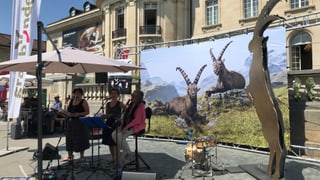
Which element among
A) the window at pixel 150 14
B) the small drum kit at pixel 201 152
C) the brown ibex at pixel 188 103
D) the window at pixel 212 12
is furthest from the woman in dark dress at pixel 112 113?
the window at pixel 150 14

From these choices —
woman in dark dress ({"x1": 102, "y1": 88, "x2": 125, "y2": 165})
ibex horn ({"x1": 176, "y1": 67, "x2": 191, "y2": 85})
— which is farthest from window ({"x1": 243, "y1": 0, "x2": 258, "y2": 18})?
woman in dark dress ({"x1": 102, "y1": 88, "x2": 125, "y2": 165})

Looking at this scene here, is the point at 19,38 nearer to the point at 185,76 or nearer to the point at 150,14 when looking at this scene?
the point at 185,76

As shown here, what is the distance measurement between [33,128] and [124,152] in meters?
7.40

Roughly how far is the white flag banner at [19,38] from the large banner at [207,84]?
447 cm

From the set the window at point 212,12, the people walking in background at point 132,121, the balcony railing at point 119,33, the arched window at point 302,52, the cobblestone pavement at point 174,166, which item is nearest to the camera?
the cobblestone pavement at point 174,166

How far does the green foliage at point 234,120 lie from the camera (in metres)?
8.23

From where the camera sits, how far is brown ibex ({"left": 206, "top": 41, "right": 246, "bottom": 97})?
9156 mm

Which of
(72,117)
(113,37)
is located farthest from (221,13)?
(72,117)

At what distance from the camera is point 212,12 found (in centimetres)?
2497

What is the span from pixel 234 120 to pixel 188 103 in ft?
5.90

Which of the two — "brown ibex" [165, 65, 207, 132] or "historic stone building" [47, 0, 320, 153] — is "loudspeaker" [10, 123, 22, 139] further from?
"historic stone building" [47, 0, 320, 153]

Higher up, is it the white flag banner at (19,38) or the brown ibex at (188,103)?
the white flag banner at (19,38)

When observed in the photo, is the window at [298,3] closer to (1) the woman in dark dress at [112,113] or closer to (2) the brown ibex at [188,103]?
(2) the brown ibex at [188,103]

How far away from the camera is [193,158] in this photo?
650 centimetres
